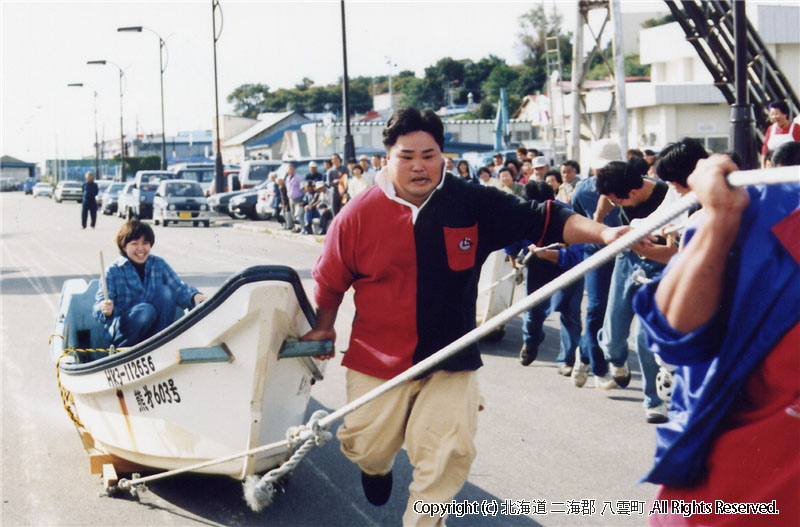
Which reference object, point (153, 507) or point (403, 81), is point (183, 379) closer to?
point (153, 507)

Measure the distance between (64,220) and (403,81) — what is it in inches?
3384

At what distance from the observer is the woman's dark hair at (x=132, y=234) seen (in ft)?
20.7

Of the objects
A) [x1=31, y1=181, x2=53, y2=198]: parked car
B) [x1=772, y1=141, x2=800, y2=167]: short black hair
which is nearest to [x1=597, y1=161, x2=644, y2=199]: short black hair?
[x1=772, y1=141, x2=800, y2=167]: short black hair

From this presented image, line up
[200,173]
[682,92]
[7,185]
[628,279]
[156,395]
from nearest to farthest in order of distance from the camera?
[156,395] → [628,279] → [682,92] → [200,173] → [7,185]

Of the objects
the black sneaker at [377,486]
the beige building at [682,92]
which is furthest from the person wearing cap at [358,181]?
the beige building at [682,92]

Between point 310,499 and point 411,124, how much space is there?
8.07ft

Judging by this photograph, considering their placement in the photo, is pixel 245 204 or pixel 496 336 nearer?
pixel 496 336

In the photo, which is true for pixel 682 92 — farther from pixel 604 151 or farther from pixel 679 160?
pixel 679 160

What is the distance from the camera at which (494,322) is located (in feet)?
9.36

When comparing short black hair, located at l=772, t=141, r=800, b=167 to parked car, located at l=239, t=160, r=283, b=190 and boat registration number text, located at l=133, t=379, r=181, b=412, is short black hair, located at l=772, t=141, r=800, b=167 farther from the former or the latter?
parked car, located at l=239, t=160, r=283, b=190

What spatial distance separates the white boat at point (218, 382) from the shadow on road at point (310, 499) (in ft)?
0.98

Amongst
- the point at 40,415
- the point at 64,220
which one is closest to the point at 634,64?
the point at 64,220

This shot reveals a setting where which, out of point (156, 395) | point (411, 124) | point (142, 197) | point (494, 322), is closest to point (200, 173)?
point (142, 197)

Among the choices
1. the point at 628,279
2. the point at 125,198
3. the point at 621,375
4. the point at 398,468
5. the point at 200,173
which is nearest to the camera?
the point at 398,468
